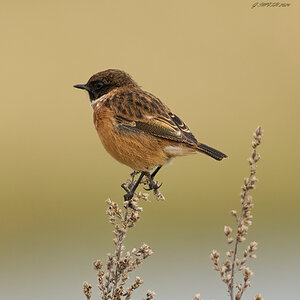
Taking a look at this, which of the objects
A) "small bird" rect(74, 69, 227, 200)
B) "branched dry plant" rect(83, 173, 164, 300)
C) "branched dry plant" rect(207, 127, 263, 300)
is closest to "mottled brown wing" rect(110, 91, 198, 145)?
"small bird" rect(74, 69, 227, 200)

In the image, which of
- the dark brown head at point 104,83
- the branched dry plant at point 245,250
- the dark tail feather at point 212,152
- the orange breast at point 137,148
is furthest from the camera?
the dark brown head at point 104,83

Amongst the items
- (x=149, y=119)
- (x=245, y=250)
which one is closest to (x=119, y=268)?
(x=245, y=250)

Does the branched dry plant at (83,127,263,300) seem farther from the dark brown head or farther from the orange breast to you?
the dark brown head

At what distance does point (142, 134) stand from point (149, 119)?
0.50 ft

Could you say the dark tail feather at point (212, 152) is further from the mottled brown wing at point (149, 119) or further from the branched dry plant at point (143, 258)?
the branched dry plant at point (143, 258)

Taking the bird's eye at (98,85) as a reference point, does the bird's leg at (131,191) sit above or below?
below

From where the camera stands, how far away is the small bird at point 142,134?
6.32 m

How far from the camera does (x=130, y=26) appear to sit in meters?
20.6

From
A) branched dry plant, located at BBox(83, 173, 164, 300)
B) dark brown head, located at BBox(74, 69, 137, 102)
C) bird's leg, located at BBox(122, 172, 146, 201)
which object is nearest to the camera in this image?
branched dry plant, located at BBox(83, 173, 164, 300)

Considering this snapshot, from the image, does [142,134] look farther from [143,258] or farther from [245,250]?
[245,250]

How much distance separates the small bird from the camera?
632 centimetres

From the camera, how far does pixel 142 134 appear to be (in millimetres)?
6422

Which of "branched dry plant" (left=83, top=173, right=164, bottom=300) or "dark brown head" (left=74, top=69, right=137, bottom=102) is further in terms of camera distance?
"dark brown head" (left=74, top=69, right=137, bottom=102)

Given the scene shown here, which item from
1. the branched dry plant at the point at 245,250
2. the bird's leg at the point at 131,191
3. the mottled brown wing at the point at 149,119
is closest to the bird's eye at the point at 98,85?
the mottled brown wing at the point at 149,119
